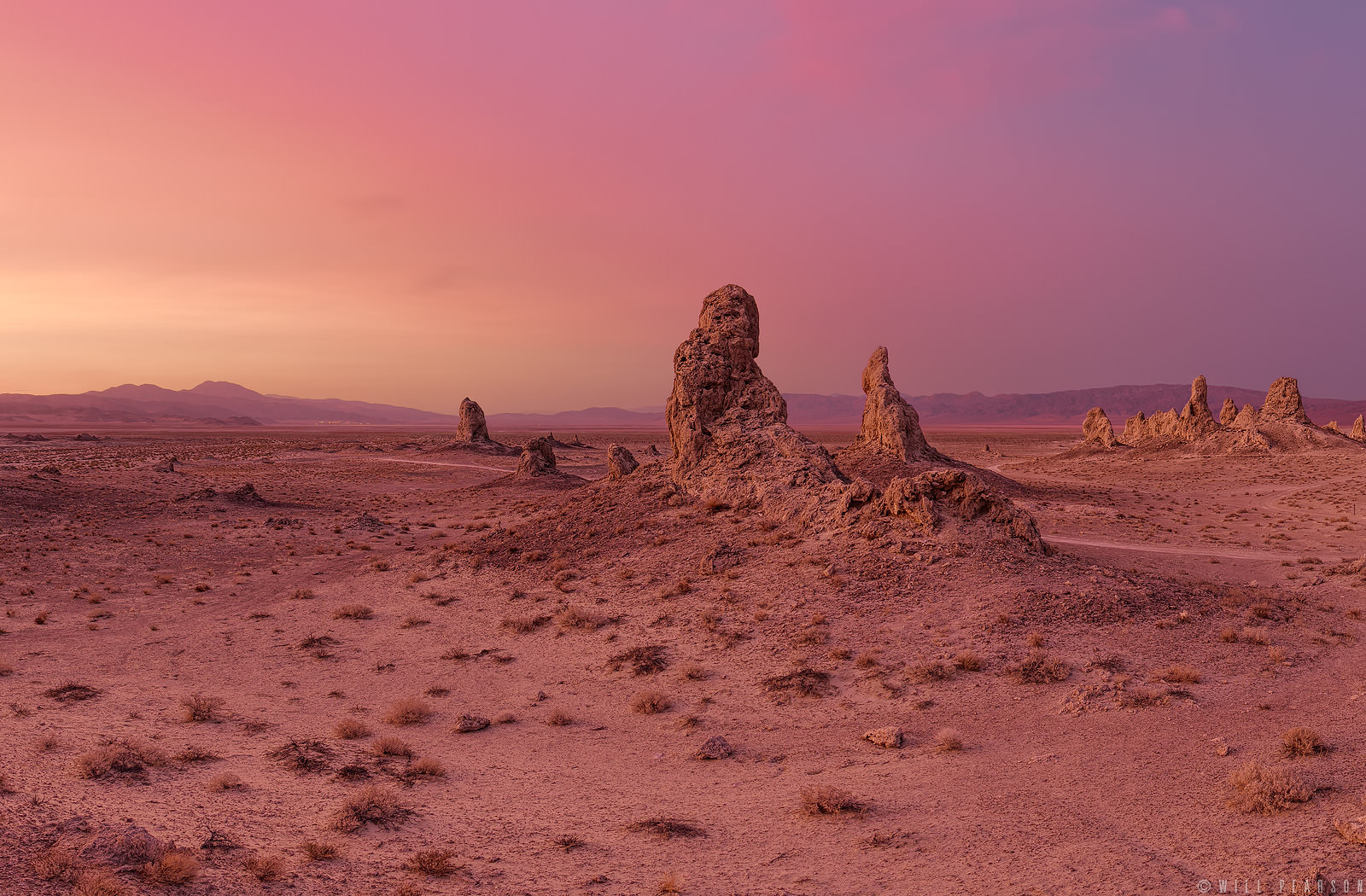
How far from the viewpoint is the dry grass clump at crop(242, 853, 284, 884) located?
6137 millimetres

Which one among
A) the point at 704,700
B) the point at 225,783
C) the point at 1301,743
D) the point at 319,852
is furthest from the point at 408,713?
the point at 1301,743

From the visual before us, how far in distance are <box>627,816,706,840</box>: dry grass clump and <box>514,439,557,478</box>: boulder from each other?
34045 mm

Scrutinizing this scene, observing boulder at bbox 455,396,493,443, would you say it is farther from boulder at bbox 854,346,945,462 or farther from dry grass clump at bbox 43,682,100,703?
dry grass clump at bbox 43,682,100,703

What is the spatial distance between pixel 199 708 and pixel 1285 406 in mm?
74580

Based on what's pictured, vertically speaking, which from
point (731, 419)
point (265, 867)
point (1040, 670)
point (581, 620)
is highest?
point (731, 419)

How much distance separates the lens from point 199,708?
1009cm

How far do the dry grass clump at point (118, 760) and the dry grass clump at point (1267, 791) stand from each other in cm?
1174

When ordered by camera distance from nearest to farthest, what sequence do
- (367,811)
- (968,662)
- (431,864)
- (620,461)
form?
1. (431,864)
2. (367,811)
3. (968,662)
4. (620,461)

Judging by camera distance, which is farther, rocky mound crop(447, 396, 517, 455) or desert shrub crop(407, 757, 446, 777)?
rocky mound crop(447, 396, 517, 455)

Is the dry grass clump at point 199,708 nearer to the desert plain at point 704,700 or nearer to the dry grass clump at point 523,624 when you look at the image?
the desert plain at point 704,700

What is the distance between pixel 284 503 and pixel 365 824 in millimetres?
31666

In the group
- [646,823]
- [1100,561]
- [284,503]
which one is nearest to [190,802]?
[646,823]

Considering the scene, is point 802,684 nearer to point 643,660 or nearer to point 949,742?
point 949,742

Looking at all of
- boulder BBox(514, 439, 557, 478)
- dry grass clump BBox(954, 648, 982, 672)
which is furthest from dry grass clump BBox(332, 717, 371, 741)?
boulder BBox(514, 439, 557, 478)
